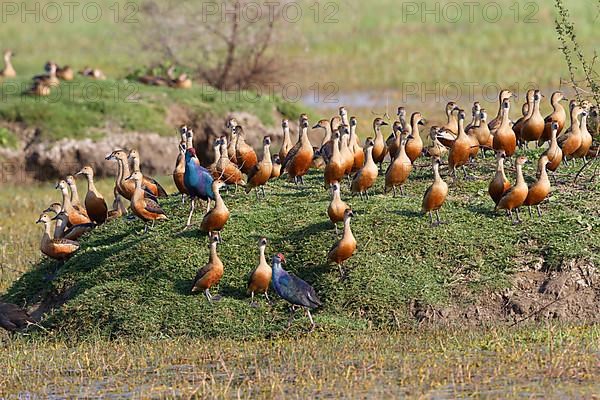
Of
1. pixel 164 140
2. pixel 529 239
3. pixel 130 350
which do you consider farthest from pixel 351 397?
pixel 164 140

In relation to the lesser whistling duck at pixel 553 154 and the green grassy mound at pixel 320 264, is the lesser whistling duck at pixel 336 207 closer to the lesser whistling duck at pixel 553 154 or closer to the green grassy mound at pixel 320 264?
the green grassy mound at pixel 320 264

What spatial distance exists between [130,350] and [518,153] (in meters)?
5.42

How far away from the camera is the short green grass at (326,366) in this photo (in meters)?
8.90

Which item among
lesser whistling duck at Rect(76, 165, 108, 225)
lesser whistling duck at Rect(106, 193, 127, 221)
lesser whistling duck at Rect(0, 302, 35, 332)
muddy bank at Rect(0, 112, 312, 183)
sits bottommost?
muddy bank at Rect(0, 112, 312, 183)

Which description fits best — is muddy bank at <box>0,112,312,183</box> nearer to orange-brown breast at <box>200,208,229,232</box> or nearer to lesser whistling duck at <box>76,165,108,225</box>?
lesser whistling duck at <box>76,165,108,225</box>

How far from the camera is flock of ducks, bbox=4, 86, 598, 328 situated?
1095 centimetres

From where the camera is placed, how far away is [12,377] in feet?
31.9

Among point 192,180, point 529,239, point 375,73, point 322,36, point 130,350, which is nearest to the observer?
point 130,350

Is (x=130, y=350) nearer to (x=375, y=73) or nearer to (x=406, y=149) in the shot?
(x=406, y=149)

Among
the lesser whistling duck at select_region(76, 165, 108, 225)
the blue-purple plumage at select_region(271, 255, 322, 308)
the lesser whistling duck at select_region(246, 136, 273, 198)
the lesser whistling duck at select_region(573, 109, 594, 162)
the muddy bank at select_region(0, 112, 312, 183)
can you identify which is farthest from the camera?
the muddy bank at select_region(0, 112, 312, 183)

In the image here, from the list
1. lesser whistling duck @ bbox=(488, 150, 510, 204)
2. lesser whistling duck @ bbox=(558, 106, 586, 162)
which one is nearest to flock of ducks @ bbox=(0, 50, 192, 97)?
lesser whistling duck @ bbox=(558, 106, 586, 162)

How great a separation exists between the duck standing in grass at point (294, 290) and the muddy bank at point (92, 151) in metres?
11.0

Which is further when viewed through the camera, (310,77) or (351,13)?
(351,13)

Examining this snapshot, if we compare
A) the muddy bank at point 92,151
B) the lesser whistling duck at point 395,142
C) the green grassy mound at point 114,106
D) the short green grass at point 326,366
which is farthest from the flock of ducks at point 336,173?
the green grassy mound at point 114,106
